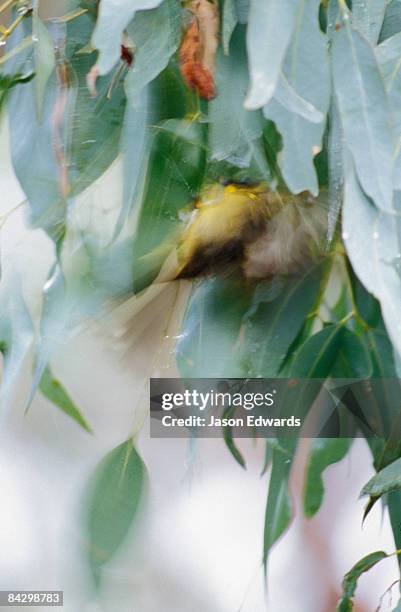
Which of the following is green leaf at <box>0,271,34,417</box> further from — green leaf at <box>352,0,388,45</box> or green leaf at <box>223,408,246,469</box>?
green leaf at <box>352,0,388,45</box>

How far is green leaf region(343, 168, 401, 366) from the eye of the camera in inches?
19.7

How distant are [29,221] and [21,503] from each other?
0.79 ft

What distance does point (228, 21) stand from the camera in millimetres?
593

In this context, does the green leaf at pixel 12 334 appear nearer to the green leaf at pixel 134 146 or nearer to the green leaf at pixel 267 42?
the green leaf at pixel 134 146

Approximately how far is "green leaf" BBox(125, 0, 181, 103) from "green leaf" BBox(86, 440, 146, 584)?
307 mm

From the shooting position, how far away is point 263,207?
27.2 inches

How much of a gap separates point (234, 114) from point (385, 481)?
30 cm

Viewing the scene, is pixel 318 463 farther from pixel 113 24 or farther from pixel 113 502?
pixel 113 24

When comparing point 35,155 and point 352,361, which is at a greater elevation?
point 35,155

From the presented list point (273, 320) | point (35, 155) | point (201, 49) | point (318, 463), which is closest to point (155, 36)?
point (201, 49)

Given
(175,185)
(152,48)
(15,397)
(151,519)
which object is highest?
(152,48)

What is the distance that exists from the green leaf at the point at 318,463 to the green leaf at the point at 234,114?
246 mm

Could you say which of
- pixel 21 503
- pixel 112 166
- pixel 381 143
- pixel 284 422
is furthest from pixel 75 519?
pixel 381 143

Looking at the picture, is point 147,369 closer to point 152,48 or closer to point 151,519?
point 151,519
